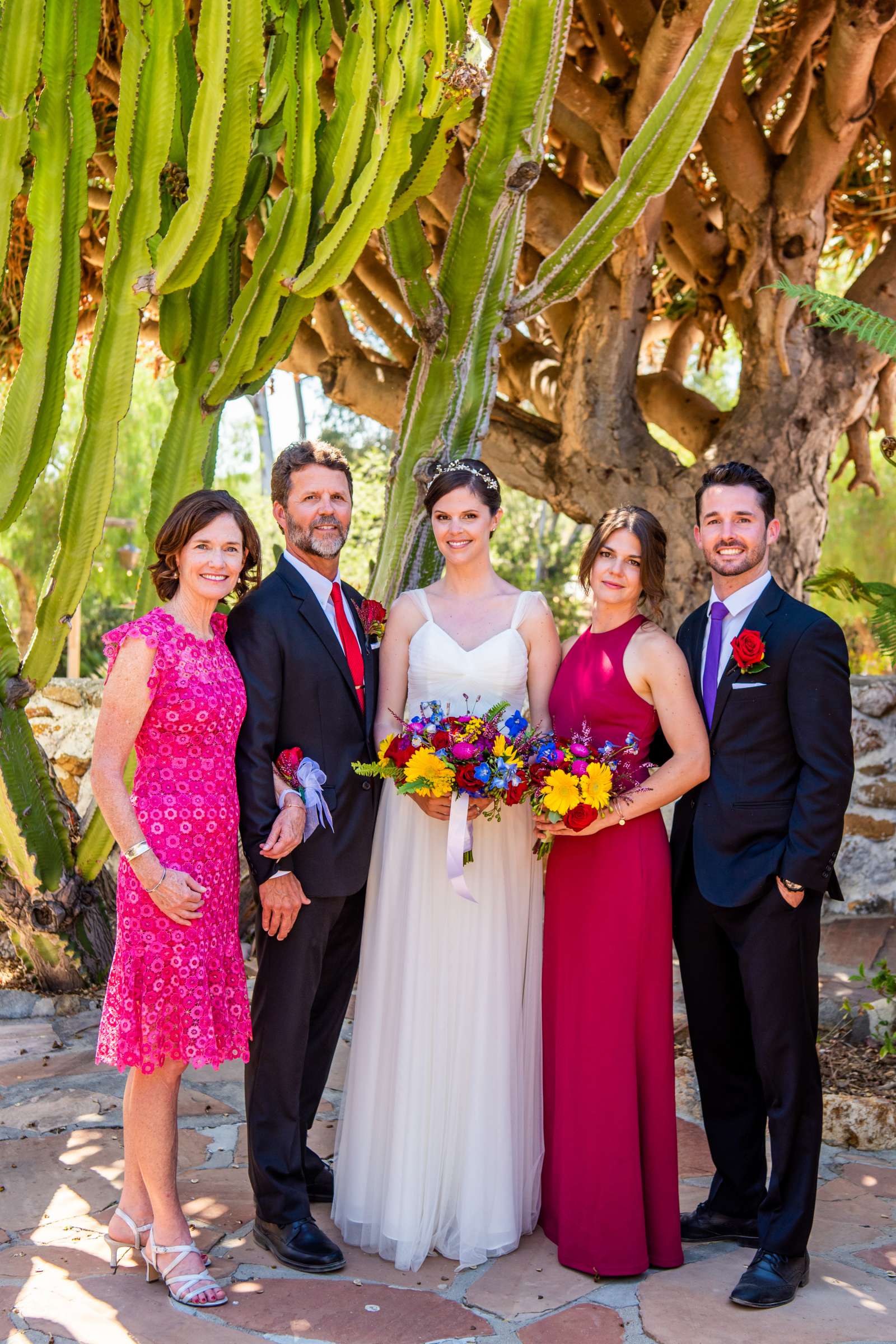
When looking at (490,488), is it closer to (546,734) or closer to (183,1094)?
(546,734)

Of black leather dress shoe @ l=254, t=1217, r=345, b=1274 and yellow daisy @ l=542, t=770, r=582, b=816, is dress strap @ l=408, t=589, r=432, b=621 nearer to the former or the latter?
yellow daisy @ l=542, t=770, r=582, b=816

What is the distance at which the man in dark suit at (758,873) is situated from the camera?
306cm

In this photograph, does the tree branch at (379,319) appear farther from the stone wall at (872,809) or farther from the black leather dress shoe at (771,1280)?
the black leather dress shoe at (771,1280)

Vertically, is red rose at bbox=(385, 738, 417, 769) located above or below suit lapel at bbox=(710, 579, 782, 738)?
below

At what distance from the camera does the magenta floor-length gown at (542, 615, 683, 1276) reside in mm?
3182

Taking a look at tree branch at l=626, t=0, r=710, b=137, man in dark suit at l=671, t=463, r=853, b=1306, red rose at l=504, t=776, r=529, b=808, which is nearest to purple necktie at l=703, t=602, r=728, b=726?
man in dark suit at l=671, t=463, r=853, b=1306

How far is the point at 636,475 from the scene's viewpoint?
6594mm

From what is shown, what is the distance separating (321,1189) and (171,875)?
1.30 metres

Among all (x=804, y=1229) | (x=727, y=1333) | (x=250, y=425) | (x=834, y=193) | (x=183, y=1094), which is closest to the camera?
(x=727, y=1333)

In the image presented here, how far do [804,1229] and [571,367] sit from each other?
190 inches

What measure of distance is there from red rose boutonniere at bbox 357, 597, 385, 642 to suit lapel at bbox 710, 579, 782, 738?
1018mm

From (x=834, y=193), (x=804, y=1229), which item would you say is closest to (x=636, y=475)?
(x=834, y=193)

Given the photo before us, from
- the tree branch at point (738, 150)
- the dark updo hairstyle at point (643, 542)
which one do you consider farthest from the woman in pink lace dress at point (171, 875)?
the tree branch at point (738, 150)

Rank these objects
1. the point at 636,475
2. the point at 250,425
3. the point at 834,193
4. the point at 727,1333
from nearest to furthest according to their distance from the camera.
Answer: the point at 727,1333 → the point at 636,475 → the point at 834,193 → the point at 250,425
